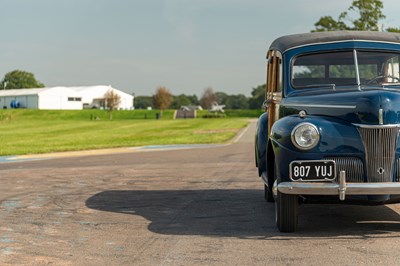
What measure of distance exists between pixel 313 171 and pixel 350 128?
0.61m

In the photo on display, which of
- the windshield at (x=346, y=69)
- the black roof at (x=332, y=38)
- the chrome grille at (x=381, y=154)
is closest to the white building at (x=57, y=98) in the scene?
the black roof at (x=332, y=38)

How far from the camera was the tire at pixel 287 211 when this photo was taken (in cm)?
621

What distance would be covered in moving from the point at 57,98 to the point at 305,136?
114092 mm

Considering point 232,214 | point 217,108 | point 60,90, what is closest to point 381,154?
point 232,214

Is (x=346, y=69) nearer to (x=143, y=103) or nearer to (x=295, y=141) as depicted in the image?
(x=295, y=141)

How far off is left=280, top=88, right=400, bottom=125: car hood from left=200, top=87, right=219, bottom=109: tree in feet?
426

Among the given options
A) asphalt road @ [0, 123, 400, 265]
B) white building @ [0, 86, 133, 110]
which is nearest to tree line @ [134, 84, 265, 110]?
white building @ [0, 86, 133, 110]

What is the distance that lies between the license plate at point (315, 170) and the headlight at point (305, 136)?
176mm

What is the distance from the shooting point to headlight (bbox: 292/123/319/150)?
589 cm

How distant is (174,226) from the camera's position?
6.94m

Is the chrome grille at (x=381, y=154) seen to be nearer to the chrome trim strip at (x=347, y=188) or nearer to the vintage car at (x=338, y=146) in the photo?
the vintage car at (x=338, y=146)

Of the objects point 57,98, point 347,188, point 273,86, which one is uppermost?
point 57,98

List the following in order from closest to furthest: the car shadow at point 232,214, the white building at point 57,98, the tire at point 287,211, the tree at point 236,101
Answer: the tire at point 287,211
the car shadow at point 232,214
the white building at point 57,98
the tree at point 236,101

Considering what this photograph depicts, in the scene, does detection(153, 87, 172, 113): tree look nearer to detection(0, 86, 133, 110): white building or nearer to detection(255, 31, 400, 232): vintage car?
detection(0, 86, 133, 110): white building
